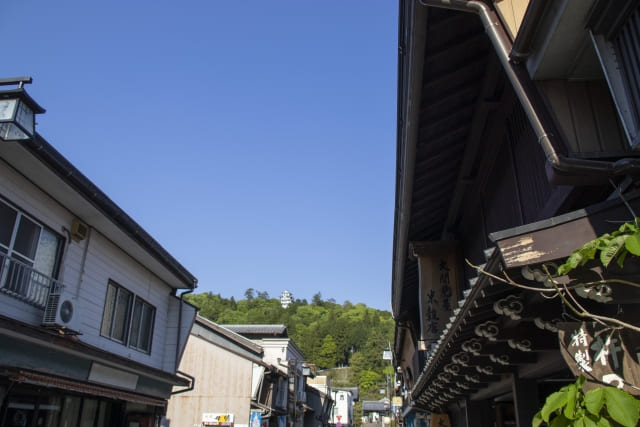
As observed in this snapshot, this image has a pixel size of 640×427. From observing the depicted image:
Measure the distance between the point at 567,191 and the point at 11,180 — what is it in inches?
384

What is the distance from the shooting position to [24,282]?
987 cm

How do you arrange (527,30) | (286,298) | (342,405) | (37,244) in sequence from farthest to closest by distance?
(286,298) → (342,405) → (37,244) → (527,30)

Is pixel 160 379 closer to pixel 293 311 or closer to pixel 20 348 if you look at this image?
pixel 20 348

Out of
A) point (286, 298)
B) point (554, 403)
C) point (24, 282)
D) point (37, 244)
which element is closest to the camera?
point (554, 403)

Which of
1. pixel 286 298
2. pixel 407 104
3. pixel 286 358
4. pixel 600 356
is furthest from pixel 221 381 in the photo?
pixel 286 298

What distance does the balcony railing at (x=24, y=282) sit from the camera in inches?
369

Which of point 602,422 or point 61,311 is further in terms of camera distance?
point 61,311

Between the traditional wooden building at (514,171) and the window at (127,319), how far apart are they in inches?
321

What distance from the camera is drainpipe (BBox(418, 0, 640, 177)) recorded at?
3.69m

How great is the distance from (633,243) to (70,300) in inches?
427

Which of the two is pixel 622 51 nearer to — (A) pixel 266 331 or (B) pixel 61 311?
(B) pixel 61 311

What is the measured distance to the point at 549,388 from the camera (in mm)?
8383

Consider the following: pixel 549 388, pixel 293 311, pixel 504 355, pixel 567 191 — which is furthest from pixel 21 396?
pixel 293 311

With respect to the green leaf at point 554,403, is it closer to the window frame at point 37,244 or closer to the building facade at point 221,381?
the window frame at point 37,244
